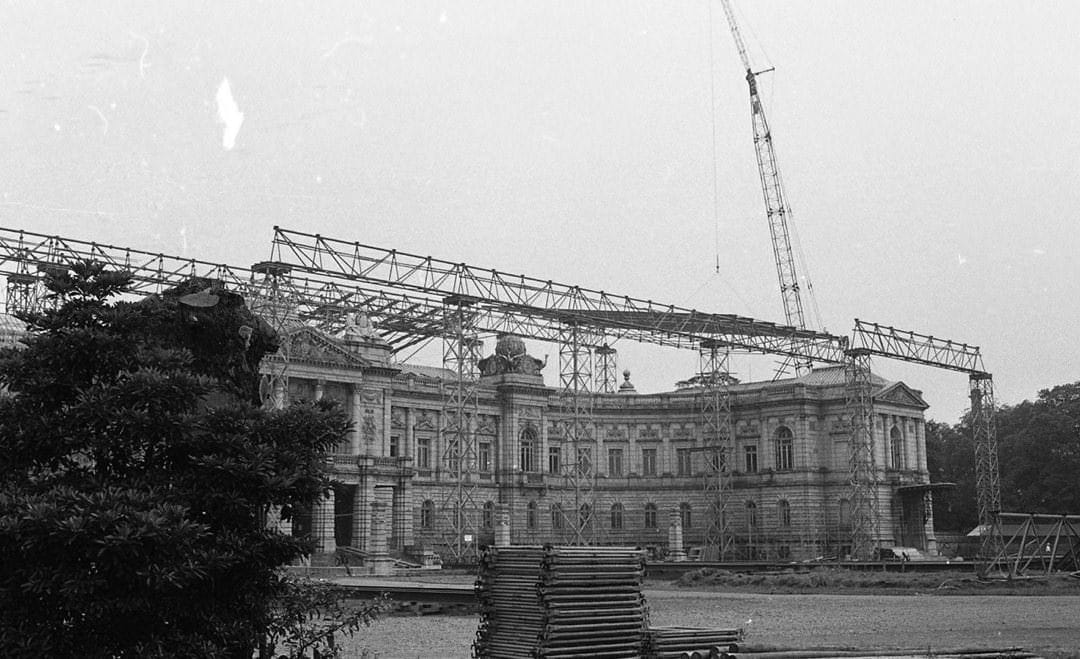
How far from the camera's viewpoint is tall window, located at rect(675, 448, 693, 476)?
90.8 meters

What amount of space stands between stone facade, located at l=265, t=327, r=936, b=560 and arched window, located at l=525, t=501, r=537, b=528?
13 centimetres

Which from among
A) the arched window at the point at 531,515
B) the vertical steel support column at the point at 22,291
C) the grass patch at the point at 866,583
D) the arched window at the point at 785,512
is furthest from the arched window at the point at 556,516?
the vertical steel support column at the point at 22,291

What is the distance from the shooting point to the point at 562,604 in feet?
56.9

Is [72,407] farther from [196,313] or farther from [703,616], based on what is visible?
[703,616]

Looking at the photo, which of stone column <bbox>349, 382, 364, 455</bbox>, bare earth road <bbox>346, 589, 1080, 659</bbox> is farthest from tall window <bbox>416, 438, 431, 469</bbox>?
bare earth road <bbox>346, 589, 1080, 659</bbox>

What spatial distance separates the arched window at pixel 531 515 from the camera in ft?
277

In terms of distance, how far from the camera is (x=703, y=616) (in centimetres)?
3133

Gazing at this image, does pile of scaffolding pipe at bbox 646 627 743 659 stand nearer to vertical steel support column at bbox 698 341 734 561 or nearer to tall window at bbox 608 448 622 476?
vertical steel support column at bbox 698 341 734 561

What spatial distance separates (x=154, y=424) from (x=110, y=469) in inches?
30.3

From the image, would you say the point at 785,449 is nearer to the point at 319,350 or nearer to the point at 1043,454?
the point at 1043,454

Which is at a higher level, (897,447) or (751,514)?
(897,447)

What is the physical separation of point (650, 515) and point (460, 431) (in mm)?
30718

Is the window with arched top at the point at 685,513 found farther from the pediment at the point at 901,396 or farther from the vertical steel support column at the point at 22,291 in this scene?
the vertical steel support column at the point at 22,291

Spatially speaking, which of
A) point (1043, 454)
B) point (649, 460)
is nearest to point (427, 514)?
point (649, 460)
